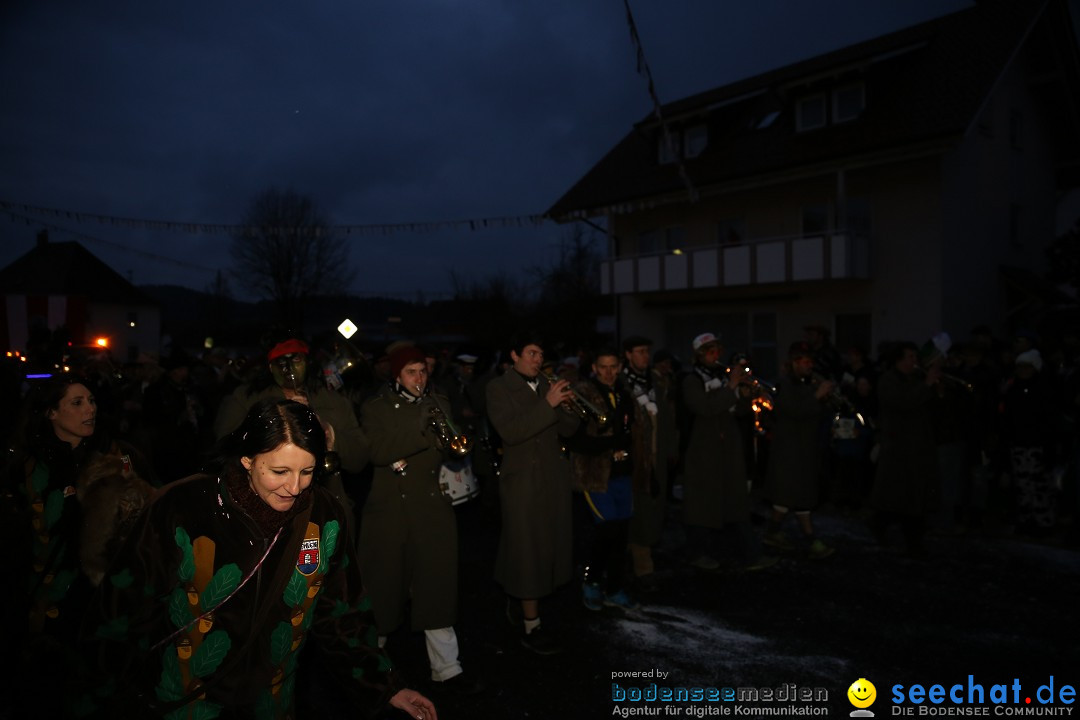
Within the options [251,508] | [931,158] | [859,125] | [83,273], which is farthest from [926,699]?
[83,273]

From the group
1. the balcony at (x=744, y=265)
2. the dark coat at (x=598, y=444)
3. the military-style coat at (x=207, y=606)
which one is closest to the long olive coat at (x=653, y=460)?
the dark coat at (x=598, y=444)

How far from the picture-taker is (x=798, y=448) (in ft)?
22.2

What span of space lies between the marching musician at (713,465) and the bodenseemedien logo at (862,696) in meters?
2.10

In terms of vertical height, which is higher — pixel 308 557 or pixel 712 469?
pixel 308 557

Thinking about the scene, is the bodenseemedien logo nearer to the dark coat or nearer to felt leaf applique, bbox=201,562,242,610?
the dark coat

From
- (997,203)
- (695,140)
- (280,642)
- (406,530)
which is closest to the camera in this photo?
(280,642)

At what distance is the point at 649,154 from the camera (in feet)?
76.5

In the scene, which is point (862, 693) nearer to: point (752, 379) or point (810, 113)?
point (752, 379)

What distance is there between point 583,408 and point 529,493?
2.57 feet

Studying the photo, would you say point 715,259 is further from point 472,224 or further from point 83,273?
point 83,273

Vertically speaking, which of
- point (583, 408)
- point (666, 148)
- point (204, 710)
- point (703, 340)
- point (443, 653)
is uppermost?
point (666, 148)

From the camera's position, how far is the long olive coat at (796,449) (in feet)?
22.1

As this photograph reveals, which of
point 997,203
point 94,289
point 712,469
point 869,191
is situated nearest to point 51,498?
point 712,469

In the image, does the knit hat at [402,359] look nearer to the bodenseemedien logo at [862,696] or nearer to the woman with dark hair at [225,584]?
the woman with dark hair at [225,584]
